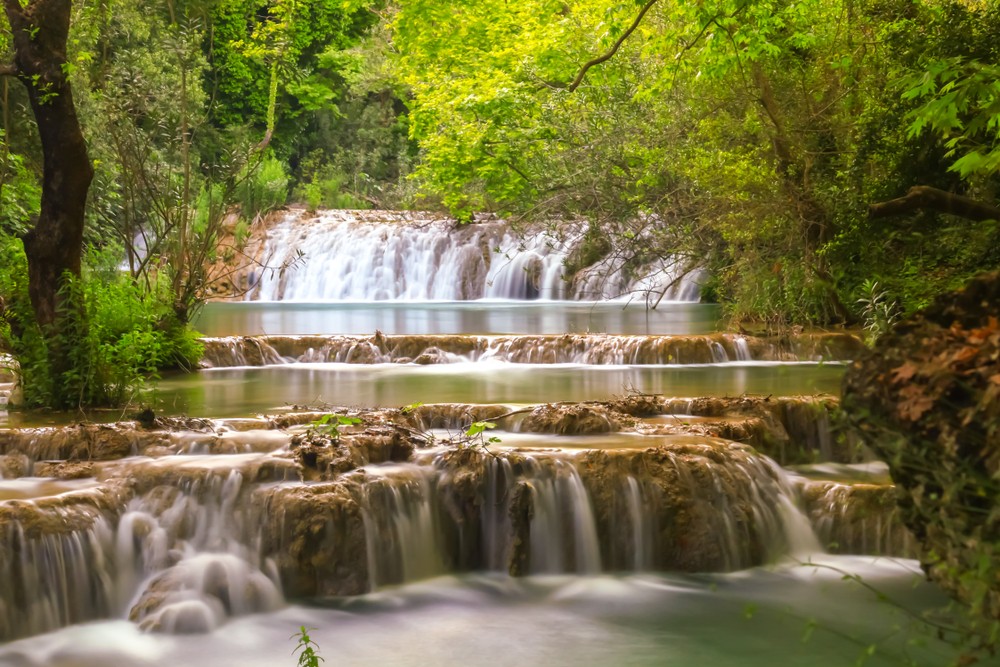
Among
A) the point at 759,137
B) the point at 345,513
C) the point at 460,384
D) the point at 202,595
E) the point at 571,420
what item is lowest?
the point at 202,595

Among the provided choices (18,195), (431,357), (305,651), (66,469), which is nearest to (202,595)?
(66,469)

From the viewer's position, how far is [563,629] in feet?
22.2

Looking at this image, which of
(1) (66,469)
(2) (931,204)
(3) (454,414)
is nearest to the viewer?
(2) (931,204)

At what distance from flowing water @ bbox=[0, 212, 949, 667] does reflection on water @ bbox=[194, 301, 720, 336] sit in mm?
7290

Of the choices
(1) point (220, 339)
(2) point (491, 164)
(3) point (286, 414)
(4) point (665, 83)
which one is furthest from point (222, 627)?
(2) point (491, 164)

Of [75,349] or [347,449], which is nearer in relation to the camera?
[347,449]

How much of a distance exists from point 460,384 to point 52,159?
5251mm

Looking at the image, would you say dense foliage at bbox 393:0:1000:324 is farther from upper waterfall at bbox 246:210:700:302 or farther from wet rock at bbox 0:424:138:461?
upper waterfall at bbox 246:210:700:302

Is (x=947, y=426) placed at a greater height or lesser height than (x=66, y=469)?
greater

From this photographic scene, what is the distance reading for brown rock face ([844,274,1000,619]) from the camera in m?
2.99

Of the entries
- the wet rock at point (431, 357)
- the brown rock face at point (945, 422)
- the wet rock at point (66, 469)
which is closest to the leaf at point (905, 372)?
the brown rock face at point (945, 422)

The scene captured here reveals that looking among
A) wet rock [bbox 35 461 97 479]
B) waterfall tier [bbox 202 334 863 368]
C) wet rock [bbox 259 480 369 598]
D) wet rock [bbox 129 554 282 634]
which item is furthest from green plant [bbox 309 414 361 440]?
waterfall tier [bbox 202 334 863 368]

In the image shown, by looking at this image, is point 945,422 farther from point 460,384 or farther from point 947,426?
point 460,384

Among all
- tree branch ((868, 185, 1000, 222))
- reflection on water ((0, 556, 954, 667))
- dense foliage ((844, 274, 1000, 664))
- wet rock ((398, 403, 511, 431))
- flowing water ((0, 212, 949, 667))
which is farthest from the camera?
wet rock ((398, 403, 511, 431))
